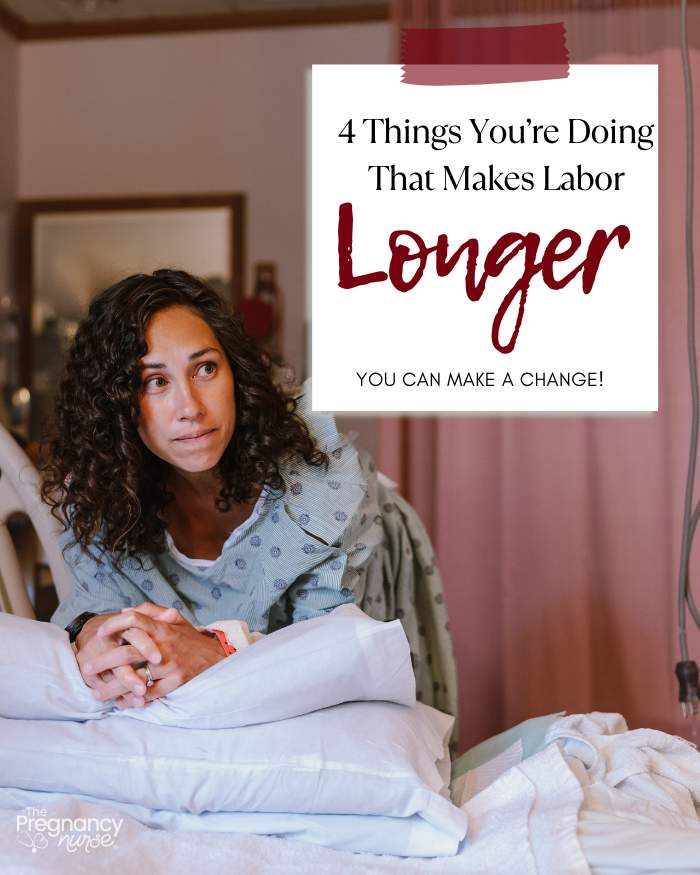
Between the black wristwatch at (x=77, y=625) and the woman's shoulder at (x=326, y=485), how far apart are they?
0.92 feet

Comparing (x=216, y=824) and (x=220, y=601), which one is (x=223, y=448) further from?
(x=216, y=824)

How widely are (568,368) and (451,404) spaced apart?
135 millimetres

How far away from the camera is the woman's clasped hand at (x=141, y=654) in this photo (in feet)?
2.97

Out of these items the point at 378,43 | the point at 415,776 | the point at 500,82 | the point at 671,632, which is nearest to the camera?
the point at 415,776

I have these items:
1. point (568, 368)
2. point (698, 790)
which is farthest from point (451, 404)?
point (698, 790)

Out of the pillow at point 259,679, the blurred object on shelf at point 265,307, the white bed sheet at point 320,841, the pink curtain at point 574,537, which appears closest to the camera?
the white bed sheet at point 320,841

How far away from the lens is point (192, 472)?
1.29 m

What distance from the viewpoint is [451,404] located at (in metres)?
1.04

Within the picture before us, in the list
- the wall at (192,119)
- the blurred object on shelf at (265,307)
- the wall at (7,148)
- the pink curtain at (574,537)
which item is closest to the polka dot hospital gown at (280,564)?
the pink curtain at (574,537)

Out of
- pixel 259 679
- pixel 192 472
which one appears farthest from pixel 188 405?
pixel 259 679

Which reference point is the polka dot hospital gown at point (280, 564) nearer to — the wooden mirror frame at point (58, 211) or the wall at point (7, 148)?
the wooden mirror frame at point (58, 211)

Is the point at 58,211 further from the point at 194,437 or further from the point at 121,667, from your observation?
the point at 121,667

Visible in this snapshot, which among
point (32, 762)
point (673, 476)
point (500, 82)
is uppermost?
point (500, 82)

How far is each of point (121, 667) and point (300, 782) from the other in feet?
0.70
